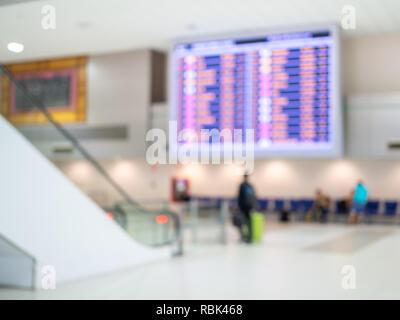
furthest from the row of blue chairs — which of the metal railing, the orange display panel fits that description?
the metal railing

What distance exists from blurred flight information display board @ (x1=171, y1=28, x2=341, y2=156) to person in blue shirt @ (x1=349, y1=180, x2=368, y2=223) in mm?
3685

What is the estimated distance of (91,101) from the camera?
22188 mm

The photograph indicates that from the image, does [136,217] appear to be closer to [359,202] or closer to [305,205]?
[359,202]

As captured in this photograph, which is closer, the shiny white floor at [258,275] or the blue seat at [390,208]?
the shiny white floor at [258,275]

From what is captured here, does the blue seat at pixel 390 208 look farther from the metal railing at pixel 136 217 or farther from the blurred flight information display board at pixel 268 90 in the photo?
the metal railing at pixel 136 217

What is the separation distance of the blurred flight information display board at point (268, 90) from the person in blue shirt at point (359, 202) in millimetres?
3685

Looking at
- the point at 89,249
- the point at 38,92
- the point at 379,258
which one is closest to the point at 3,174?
the point at 89,249

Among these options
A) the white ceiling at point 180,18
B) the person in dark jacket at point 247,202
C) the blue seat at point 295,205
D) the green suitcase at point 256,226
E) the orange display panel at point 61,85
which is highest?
the white ceiling at point 180,18

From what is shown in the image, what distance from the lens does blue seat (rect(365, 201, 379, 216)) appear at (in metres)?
19.1

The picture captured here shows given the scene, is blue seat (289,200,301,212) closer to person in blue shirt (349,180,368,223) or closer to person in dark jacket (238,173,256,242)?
person in blue shirt (349,180,368,223)

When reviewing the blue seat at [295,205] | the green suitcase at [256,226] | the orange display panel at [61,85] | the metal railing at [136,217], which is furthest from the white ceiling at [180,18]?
the blue seat at [295,205]

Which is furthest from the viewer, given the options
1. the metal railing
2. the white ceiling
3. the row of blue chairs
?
the row of blue chairs

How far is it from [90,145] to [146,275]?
14.5 meters

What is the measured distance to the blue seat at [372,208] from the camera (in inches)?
751
